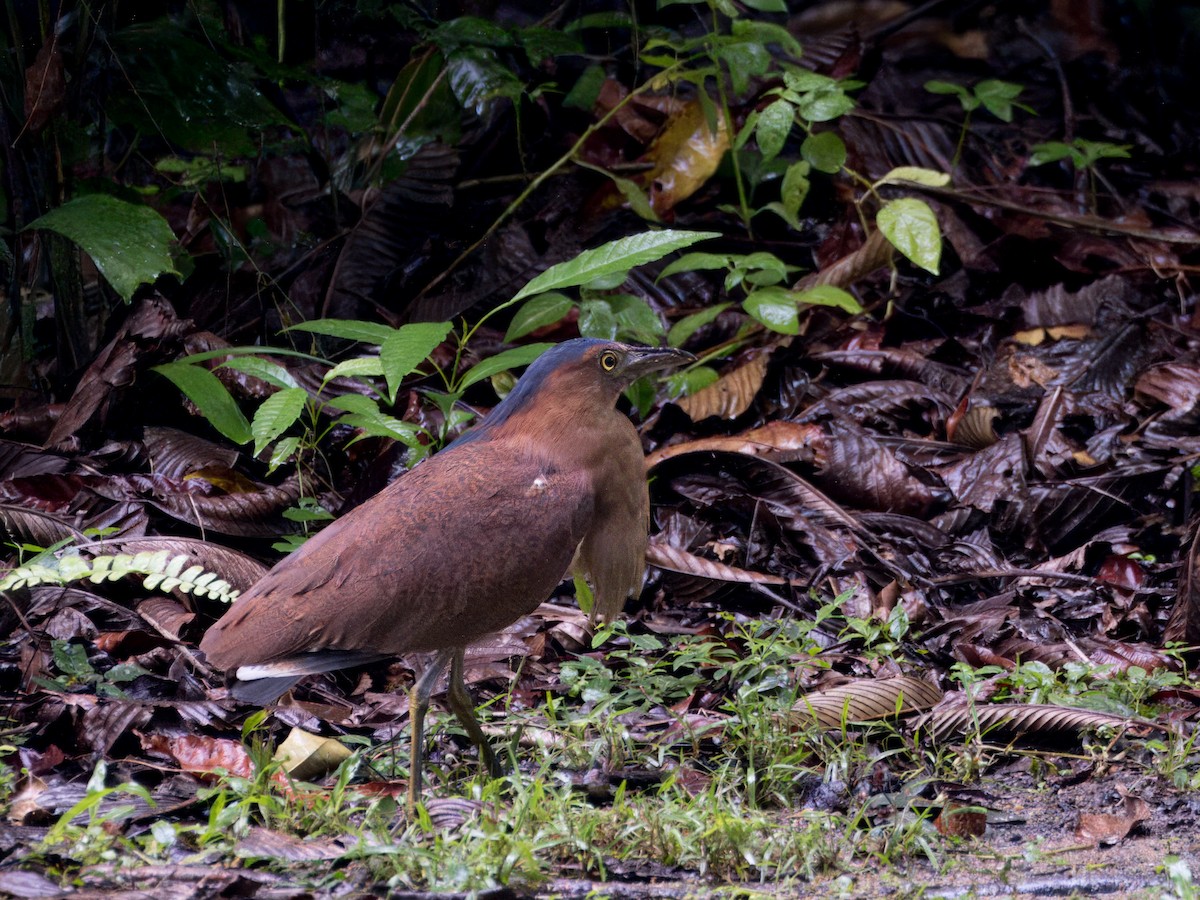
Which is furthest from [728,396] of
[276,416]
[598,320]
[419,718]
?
[419,718]

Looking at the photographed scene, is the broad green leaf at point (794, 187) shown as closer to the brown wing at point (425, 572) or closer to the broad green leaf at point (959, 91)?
the broad green leaf at point (959, 91)

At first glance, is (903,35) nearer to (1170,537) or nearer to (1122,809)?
(1170,537)

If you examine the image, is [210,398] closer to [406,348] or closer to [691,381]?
[406,348]

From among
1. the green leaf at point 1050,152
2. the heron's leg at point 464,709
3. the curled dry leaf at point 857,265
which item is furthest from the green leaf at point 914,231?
the heron's leg at point 464,709

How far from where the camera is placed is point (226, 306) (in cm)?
601

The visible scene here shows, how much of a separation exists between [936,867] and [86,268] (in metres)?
4.96

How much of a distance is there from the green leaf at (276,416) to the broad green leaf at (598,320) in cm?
152

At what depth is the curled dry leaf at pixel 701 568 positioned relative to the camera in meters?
4.79

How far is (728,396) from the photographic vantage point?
5.84 m

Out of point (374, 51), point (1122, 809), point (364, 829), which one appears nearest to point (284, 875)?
point (364, 829)

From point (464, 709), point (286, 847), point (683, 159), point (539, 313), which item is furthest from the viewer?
point (683, 159)

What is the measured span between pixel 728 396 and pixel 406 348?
2.13 meters

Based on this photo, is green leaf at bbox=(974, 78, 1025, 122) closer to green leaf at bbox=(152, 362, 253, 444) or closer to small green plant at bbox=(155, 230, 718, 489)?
small green plant at bbox=(155, 230, 718, 489)

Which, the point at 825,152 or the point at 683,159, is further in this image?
the point at 683,159
